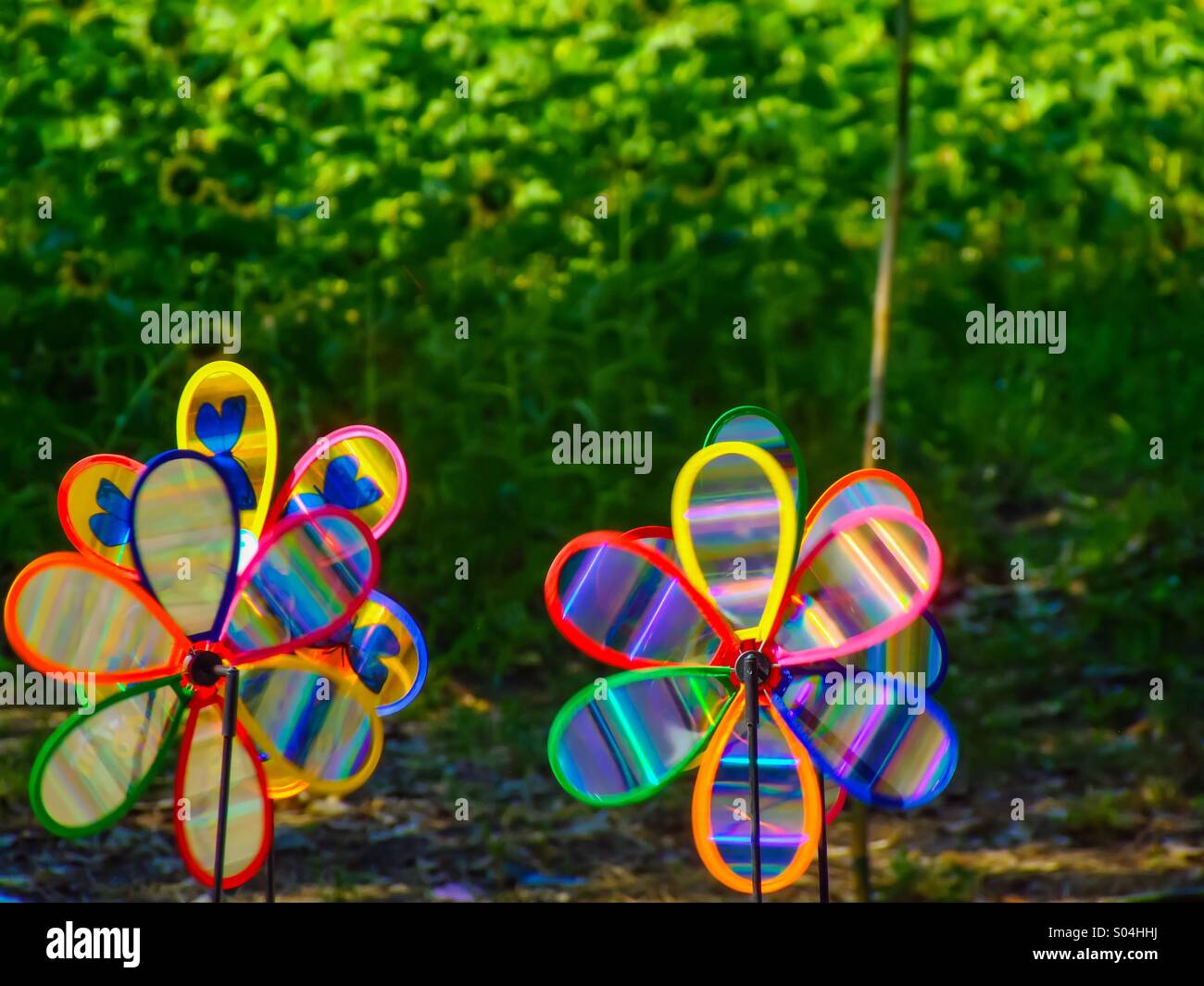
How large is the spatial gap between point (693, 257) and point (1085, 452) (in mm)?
742

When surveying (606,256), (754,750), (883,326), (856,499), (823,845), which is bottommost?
(823,845)

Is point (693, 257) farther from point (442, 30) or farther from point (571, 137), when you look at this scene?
point (442, 30)

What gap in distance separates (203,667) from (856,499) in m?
0.60

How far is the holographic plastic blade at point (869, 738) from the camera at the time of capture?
1.46 meters

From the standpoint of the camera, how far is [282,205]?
2.81 metres

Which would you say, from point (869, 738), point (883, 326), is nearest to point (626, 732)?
point (869, 738)

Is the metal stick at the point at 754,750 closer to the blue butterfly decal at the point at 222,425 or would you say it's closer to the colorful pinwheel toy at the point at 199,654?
the colorful pinwheel toy at the point at 199,654

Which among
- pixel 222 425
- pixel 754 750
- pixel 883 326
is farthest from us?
pixel 883 326

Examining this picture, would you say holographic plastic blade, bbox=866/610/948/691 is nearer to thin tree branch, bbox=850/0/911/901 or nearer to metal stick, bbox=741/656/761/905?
metal stick, bbox=741/656/761/905

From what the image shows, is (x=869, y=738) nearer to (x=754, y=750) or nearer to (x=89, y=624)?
(x=754, y=750)

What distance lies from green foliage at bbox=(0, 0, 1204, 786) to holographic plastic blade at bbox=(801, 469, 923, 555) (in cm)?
118

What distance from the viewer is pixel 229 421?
1.62m

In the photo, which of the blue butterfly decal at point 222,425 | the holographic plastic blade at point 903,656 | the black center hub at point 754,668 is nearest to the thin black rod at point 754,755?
the black center hub at point 754,668

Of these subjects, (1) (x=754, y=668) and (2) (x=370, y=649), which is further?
(2) (x=370, y=649)
